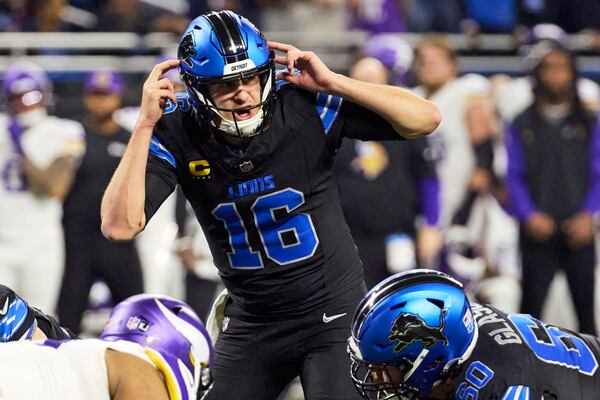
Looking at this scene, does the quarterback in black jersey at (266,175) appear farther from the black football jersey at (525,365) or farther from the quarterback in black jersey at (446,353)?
the black football jersey at (525,365)

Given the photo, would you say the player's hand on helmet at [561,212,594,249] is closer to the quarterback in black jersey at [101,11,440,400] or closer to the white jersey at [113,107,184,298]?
the white jersey at [113,107,184,298]

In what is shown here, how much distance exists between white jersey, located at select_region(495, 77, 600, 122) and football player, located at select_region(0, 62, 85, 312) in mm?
3102

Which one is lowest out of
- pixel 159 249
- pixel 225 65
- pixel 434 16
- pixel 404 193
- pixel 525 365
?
pixel 159 249

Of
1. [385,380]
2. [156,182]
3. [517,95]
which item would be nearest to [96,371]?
[385,380]

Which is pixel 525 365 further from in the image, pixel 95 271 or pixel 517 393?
pixel 95 271

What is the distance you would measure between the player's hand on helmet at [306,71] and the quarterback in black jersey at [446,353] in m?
0.82

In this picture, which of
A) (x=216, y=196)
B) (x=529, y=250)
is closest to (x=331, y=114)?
(x=216, y=196)

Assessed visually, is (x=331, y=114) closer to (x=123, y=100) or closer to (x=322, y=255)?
(x=322, y=255)

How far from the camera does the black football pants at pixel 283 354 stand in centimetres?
458

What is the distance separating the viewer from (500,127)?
9.50 metres

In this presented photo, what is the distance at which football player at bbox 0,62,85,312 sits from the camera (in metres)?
8.69

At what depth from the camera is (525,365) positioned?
3.91m

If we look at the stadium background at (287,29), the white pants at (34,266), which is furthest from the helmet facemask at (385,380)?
the stadium background at (287,29)

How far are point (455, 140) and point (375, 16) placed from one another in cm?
197
